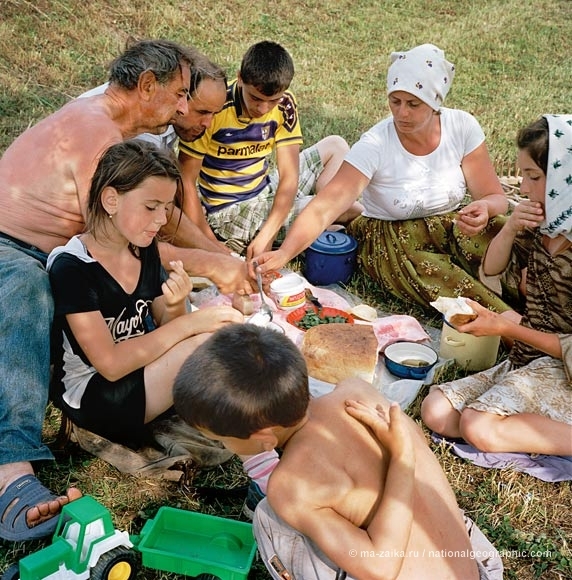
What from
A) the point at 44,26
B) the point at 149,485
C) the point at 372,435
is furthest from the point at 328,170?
the point at 44,26

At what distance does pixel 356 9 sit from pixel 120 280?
9.90m

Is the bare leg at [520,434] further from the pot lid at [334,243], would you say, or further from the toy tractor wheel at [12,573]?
the toy tractor wheel at [12,573]

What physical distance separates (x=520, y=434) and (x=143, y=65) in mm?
2479

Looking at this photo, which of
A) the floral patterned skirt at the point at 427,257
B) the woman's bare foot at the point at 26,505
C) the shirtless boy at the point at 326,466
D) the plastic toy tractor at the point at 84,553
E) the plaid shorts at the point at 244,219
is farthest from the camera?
the plaid shorts at the point at 244,219

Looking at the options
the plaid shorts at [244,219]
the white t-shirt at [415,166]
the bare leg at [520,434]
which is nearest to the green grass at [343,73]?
the bare leg at [520,434]

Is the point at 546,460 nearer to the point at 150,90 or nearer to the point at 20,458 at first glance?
the point at 20,458

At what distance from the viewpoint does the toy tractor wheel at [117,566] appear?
2363 mm

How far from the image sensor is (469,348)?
3855 mm

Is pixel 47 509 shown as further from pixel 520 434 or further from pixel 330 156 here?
pixel 330 156

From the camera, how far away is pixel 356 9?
1154 centimetres

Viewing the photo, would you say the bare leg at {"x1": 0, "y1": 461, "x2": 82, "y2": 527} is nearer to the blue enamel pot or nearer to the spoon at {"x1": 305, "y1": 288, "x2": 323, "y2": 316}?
the spoon at {"x1": 305, "y1": 288, "x2": 323, "y2": 316}

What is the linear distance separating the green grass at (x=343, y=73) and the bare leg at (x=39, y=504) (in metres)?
Answer: 0.15

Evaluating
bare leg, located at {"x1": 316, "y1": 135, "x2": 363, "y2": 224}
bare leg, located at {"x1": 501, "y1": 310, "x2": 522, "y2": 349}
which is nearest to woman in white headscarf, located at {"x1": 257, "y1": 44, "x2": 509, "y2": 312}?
bare leg, located at {"x1": 501, "y1": 310, "x2": 522, "y2": 349}

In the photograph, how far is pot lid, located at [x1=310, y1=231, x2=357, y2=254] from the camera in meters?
4.57
